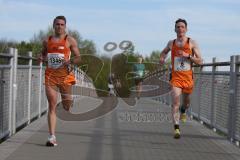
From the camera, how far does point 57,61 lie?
9547 millimetres

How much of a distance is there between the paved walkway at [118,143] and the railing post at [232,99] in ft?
0.87

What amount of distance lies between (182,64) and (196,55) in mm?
343

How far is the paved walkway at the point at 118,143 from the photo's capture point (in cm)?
833

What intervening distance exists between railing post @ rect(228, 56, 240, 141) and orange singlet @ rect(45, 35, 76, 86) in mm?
2934

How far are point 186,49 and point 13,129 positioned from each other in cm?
350

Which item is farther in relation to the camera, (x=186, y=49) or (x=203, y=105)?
(x=203, y=105)

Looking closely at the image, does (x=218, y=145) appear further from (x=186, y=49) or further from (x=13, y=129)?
(x=13, y=129)

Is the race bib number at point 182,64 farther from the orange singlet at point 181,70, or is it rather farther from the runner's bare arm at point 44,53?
the runner's bare arm at point 44,53

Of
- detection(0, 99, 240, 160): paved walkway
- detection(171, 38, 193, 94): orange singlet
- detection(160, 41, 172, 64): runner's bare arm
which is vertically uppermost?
detection(160, 41, 172, 64): runner's bare arm

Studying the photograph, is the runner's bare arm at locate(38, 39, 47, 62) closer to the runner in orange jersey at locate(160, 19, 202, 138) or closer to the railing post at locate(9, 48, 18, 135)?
the railing post at locate(9, 48, 18, 135)

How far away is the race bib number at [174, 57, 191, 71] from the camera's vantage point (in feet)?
35.3

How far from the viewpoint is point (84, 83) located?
27641mm

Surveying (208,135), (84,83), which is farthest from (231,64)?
(84,83)

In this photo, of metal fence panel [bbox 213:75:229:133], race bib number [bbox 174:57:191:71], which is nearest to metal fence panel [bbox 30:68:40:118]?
race bib number [bbox 174:57:191:71]
